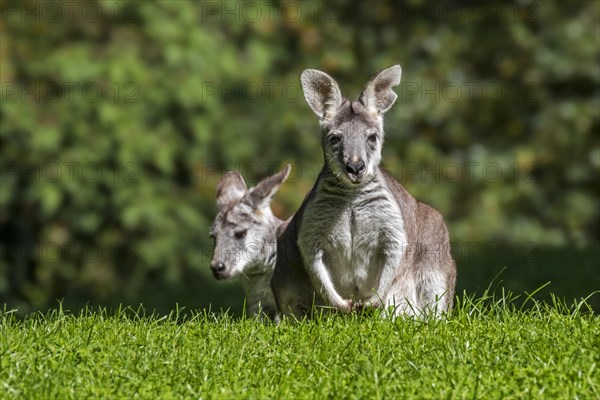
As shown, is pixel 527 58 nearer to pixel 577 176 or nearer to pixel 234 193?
pixel 577 176

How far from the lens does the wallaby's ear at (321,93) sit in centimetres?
684

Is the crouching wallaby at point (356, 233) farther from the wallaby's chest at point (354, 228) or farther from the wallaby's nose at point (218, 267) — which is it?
the wallaby's nose at point (218, 267)

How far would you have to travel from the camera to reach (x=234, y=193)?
784cm

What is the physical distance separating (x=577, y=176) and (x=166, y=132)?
5615 millimetres

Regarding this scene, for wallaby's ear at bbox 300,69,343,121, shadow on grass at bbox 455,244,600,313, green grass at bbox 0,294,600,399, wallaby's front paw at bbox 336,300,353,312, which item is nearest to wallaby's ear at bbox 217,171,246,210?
wallaby's ear at bbox 300,69,343,121

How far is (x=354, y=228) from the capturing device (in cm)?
662

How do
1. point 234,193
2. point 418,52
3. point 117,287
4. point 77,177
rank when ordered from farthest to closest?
point 418,52 < point 117,287 < point 77,177 < point 234,193

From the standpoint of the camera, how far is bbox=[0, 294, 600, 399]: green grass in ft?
15.4

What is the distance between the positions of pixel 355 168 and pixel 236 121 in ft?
25.8

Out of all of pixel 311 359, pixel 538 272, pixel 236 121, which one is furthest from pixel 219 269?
pixel 236 121

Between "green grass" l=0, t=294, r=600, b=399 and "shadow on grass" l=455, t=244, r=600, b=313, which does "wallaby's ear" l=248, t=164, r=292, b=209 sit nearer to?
"green grass" l=0, t=294, r=600, b=399

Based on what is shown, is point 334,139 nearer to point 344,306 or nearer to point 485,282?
point 344,306

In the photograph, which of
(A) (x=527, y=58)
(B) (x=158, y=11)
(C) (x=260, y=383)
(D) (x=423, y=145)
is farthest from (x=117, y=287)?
(C) (x=260, y=383)

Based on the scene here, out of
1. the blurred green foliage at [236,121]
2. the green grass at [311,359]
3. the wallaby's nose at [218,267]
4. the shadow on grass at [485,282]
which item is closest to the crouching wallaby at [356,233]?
the wallaby's nose at [218,267]
